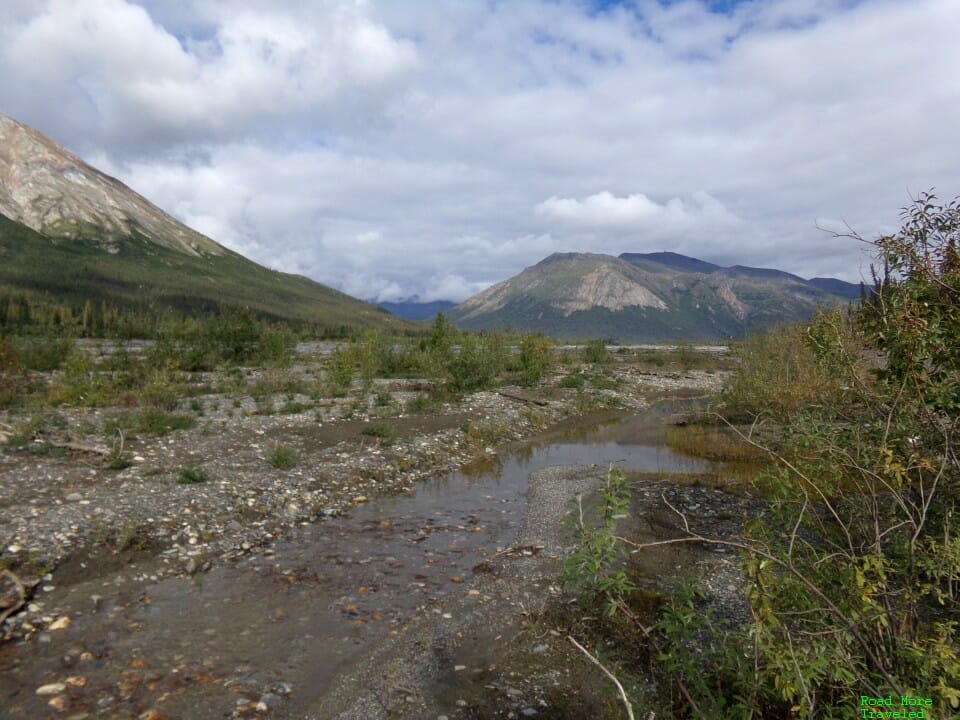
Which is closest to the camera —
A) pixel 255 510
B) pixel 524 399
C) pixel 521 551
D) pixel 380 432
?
pixel 521 551

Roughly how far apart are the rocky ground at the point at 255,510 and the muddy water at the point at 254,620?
222mm

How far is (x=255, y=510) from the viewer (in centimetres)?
1501

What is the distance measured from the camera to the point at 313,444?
22531 millimetres

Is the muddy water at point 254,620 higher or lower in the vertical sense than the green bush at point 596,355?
lower

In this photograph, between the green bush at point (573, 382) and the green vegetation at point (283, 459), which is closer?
the green vegetation at point (283, 459)

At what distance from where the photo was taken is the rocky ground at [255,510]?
27.6 feet

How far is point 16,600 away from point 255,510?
570 centimetres

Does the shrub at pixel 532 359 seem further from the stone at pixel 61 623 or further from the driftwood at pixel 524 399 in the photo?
the stone at pixel 61 623

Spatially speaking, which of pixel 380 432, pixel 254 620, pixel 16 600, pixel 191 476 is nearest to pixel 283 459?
pixel 191 476

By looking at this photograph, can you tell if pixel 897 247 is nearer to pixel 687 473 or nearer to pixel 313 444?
pixel 687 473

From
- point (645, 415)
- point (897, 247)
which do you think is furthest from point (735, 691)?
point (645, 415)

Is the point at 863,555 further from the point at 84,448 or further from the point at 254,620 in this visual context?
the point at 84,448

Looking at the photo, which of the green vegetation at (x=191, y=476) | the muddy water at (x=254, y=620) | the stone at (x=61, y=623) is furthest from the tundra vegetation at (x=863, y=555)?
the green vegetation at (x=191, y=476)

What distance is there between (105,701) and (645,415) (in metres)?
34.2
